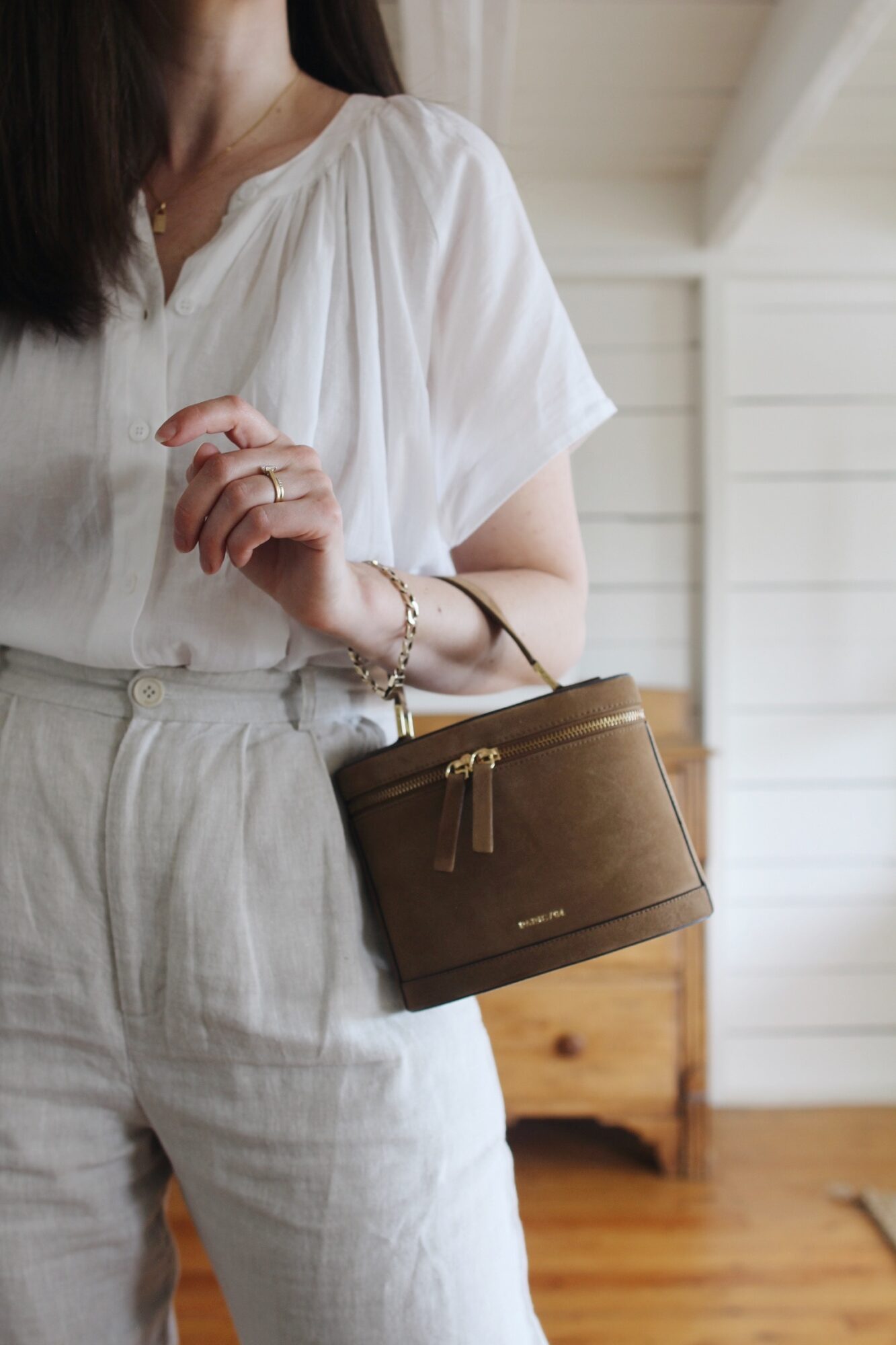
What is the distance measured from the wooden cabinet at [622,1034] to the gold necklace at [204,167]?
1.44 meters

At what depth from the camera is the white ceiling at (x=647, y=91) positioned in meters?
1.67

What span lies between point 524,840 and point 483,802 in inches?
1.2

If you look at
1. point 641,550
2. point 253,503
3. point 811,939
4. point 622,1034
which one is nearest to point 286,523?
point 253,503

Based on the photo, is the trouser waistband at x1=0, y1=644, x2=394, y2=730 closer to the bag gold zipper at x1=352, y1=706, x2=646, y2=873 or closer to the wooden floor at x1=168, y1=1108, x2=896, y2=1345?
the bag gold zipper at x1=352, y1=706, x2=646, y2=873

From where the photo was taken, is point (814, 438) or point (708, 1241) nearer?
point (708, 1241)

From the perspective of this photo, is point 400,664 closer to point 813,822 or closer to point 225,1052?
point 225,1052

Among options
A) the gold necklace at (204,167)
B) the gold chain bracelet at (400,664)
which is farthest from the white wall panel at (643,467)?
the gold chain bracelet at (400,664)

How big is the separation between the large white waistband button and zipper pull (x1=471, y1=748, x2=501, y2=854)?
165 mm

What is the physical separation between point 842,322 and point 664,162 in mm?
535

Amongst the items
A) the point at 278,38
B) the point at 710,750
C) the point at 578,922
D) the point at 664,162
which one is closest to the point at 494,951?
the point at 578,922

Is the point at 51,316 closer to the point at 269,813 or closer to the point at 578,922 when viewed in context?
the point at 269,813

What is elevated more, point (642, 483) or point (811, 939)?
point (642, 483)

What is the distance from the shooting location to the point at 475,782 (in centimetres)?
54

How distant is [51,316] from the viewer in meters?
0.58
